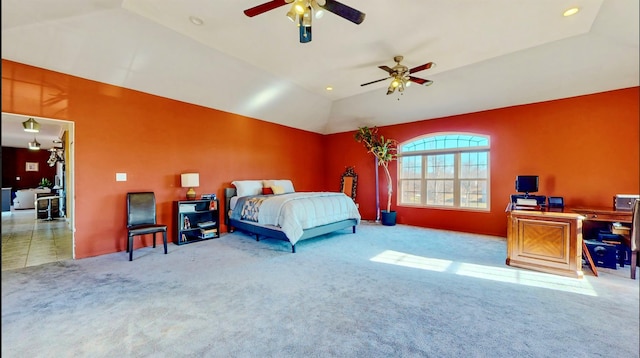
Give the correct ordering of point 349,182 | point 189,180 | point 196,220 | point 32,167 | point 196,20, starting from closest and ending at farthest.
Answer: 1. point 196,20
2. point 189,180
3. point 196,220
4. point 349,182
5. point 32,167

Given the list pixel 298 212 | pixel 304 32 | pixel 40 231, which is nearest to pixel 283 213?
pixel 298 212

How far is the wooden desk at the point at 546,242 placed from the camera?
11.3 ft

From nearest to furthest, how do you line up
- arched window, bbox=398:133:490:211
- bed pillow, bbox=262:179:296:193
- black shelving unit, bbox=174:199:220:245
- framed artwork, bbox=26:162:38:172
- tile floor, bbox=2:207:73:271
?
tile floor, bbox=2:207:73:271 → black shelving unit, bbox=174:199:220:245 → arched window, bbox=398:133:490:211 → bed pillow, bbox=262:179:296:193 → framed artwork, bbox=26:162:38:172

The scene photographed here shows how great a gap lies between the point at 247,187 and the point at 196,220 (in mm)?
1215

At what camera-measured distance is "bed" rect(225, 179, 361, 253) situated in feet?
15.0

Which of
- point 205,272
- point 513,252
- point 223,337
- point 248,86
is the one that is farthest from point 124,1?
point 513,252

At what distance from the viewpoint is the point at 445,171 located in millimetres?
6516

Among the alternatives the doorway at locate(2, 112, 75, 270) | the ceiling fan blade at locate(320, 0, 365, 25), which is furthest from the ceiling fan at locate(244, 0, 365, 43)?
the doorway at locate(2, 112, 75, 270)

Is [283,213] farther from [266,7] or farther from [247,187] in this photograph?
[266,7]

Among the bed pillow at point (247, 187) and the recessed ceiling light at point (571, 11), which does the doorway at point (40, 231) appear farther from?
the recessed ceiling light at point (571, 11)

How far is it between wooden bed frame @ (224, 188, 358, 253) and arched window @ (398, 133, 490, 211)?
205cm

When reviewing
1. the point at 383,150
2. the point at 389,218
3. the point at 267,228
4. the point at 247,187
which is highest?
the point at 383,150

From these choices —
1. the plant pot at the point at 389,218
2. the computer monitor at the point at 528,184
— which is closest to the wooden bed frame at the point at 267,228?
the plant pot at the point at 389,218

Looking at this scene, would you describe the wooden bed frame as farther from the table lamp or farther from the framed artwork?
the framed artwork
